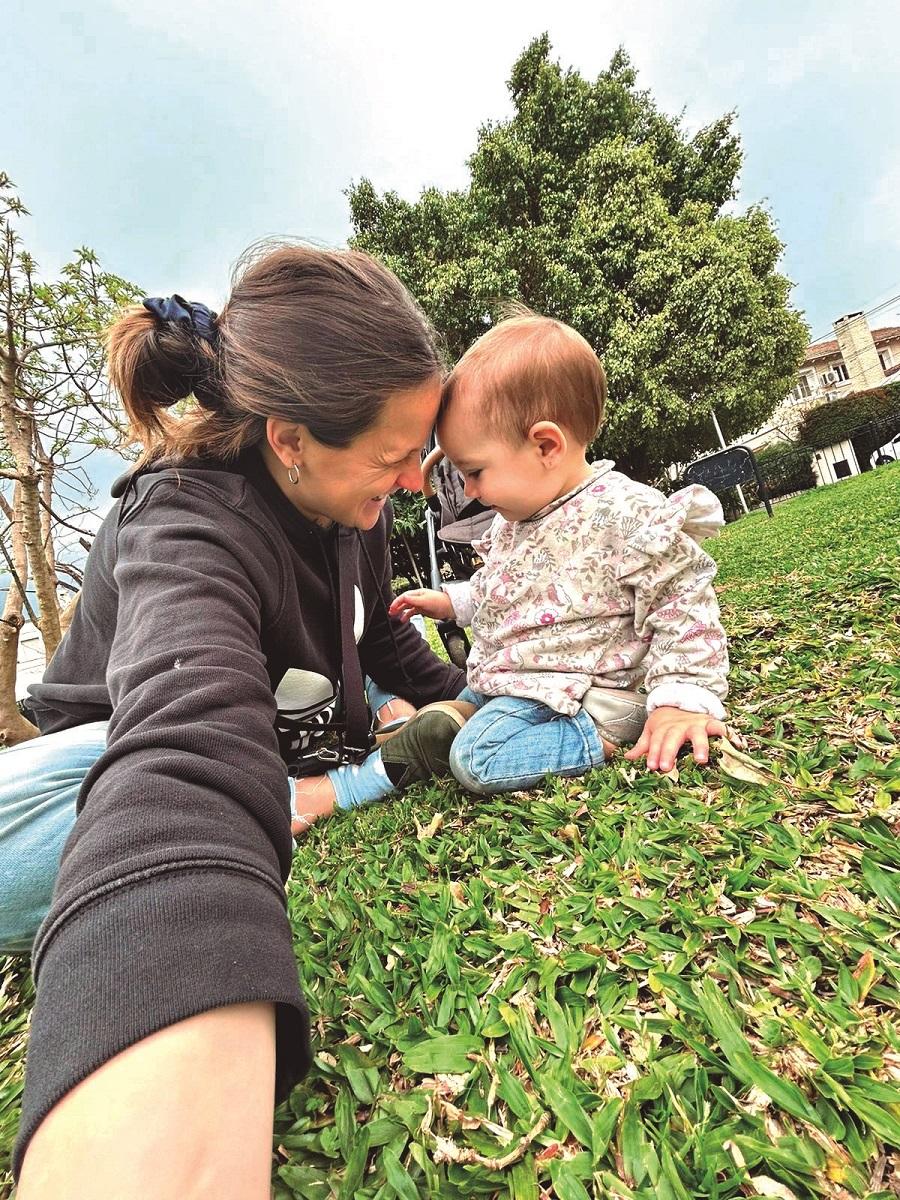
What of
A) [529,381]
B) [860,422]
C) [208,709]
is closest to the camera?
[208,709]

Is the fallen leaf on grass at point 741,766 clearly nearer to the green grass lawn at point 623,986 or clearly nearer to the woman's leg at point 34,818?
the green grass lawn at point 623,986

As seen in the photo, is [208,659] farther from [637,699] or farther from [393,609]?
[393,609]

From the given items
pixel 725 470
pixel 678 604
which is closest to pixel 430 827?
pixel 678 604

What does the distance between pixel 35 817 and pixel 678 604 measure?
5.11ft

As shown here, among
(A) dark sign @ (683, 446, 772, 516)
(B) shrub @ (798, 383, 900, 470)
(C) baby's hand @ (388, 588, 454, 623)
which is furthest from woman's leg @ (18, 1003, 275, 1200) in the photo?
(B) shrub @ (798, 383, 900, 470)

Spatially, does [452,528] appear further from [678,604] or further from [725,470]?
[725,470]

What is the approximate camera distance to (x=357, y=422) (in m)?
1.50

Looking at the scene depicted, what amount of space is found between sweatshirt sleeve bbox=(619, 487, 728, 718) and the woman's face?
645 millimetres

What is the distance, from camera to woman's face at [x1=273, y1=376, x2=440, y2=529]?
1538 millimetres

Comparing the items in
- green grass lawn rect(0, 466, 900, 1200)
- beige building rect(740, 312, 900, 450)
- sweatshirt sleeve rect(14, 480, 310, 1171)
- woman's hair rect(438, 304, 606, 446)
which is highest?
beige building rect(740, 312, 900, 450)

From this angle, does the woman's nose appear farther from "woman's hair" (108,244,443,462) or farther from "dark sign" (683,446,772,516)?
"dark sign" (683,446,772,516)

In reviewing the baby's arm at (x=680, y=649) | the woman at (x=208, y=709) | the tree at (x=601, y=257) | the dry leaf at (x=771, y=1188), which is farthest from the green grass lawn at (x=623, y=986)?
the tree at (x=601, y=257)

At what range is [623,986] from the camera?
886 millimetres

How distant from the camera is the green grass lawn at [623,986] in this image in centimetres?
65
